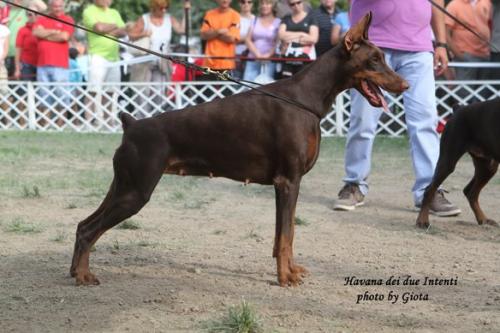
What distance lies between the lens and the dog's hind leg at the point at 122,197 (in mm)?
4773

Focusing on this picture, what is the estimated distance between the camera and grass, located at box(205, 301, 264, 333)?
12.7ft

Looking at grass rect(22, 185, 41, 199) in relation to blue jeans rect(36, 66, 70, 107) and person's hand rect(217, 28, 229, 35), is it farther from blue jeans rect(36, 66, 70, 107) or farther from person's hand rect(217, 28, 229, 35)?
blue jeans rect(36, 66, 70, 107)

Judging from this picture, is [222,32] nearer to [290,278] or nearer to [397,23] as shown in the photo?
[397,23]

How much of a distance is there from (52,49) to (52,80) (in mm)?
762

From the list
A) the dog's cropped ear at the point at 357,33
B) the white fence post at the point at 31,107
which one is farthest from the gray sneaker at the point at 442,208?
the white fence post at the point at 31,107

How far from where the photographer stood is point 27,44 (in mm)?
14898

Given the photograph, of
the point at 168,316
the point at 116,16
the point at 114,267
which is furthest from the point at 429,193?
the point at 116,16

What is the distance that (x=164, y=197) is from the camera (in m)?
7.95

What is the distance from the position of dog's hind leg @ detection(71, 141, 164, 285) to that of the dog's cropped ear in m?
1.26

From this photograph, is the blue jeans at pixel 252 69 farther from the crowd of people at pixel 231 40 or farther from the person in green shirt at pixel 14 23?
the person in green shirt at pixel 14 23

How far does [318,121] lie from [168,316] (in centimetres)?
147

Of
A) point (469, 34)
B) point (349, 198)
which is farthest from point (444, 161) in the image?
point (469, 34)

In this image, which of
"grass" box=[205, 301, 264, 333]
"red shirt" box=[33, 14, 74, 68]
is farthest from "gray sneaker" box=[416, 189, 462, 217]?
"red shirt" box=[33, 14, 74, 68]

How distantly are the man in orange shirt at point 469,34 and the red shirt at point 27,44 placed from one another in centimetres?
691
